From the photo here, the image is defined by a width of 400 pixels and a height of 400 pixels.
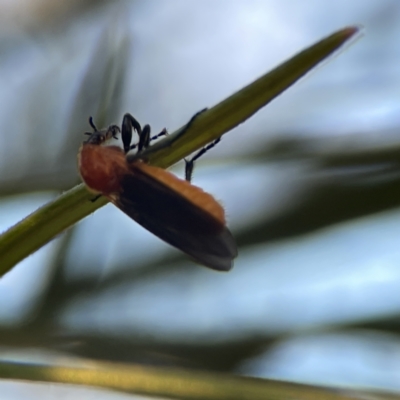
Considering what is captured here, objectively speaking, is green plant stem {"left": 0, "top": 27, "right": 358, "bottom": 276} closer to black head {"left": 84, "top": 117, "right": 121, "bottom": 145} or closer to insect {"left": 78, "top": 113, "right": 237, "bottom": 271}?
insect {"left": 78, "top": 113, "right": 237, "bottom": 271}

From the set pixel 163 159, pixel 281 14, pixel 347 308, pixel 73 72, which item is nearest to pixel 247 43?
pixel 281 14

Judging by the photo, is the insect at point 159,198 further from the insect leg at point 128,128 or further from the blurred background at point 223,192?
the blurred background at point 223,192

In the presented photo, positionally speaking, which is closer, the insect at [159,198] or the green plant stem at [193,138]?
the green plant stem at [193,138]

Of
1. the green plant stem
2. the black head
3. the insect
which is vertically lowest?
the green plant stem

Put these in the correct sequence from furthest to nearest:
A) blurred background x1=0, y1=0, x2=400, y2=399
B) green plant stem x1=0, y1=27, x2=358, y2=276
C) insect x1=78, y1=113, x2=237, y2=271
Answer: blurred background x1=0, y1=0, x2=400, y2=399, insect x1=78, y1=113, x2=237, y2=271, green plant stem x1=0, y1=27, x2=358, y2=276

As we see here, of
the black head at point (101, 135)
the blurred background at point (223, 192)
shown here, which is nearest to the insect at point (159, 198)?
the black head at point (101, 135)

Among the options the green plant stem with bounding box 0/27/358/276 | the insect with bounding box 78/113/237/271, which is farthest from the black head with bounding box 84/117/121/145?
the green plant stem with bounding box 0/27/358/276
